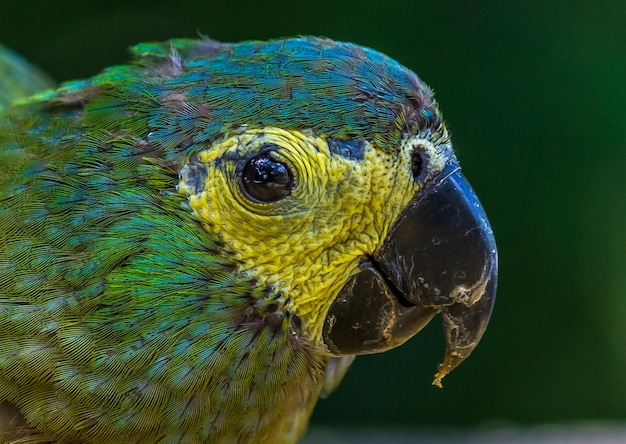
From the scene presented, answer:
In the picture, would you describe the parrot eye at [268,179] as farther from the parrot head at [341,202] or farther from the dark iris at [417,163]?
the dark iris at [417,163]

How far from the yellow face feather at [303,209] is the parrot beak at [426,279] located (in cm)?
3

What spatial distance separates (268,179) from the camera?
125 centimetres

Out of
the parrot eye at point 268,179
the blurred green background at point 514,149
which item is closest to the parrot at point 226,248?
the parrot eye at point 268,179

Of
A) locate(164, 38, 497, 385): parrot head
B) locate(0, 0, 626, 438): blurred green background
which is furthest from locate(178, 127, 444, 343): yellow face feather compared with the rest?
locate(0, 0, 626, 438): blurred green background

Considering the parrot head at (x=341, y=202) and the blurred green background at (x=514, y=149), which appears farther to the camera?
the blurred green background at (x=514, y=149)

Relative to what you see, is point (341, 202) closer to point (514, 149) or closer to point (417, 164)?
point (417, 164)

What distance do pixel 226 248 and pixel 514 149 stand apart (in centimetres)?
205

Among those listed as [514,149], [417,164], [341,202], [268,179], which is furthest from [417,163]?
[514,149]

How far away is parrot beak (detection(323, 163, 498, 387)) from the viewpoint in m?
1.28

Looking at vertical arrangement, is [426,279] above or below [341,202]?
below

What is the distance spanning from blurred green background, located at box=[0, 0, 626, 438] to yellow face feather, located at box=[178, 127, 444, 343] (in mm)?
1726

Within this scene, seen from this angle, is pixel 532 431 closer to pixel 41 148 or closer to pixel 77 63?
pixel 41 148

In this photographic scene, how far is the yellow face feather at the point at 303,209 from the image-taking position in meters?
1.25

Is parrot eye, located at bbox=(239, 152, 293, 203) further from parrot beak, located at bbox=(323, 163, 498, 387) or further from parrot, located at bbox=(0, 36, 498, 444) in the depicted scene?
parrot beak, located at bbox=(323, 163, 498, 387)
